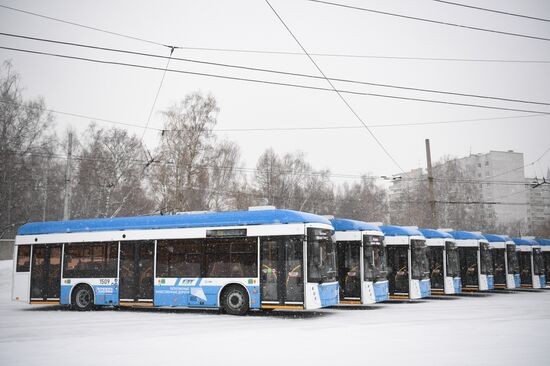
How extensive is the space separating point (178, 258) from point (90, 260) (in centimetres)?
364

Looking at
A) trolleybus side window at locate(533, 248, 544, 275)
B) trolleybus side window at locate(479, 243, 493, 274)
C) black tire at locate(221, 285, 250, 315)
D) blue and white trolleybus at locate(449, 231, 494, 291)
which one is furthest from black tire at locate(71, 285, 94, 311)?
trolleybus side window at locate(533, 248, 544, 275)

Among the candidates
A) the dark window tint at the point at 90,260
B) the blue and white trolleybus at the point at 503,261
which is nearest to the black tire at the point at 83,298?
the dark window tint at the point at 90,260

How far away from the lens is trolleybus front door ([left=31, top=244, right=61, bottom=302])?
19094 millimetres

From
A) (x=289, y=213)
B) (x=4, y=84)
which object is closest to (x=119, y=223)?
(x=289, y=213)

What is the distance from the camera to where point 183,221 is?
17.6 m

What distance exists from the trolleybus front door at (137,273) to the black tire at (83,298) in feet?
4.67

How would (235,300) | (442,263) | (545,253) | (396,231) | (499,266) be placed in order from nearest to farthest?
(235,300), (396,231), (442,263), (499,266), (545,253)

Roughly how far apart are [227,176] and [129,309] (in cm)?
2650

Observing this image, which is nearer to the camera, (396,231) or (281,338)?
(281,338)

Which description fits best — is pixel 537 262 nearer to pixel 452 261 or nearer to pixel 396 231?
pixel 452 261

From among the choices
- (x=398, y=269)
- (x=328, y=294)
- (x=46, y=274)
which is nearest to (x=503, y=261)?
(x=398, y=269)

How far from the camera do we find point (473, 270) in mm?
26312

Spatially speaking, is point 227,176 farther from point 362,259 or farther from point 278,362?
point 278,362

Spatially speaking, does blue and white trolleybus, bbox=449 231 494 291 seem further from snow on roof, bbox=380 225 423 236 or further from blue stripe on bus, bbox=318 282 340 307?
blue stripe on bus, bbox=318 282 340 307
